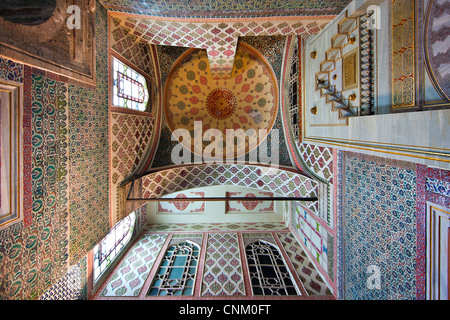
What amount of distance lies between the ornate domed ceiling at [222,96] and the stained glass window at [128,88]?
834mm

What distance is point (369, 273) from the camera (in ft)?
9.97

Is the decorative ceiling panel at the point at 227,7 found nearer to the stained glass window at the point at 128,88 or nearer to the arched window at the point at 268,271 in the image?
the stained glass window at the point at 128,88

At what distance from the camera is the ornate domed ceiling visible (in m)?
5.79

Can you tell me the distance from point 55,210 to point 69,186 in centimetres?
34

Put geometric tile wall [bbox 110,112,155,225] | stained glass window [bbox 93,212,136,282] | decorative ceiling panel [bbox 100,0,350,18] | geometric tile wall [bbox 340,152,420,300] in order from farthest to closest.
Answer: stained glass window [bbox 93,212,136,282]
geometric tile wall [bbox 110,112,155,225]
decorative ceiling panel [bbox 100,0,350,18]
geometric tile wall [bbox 340,152,420,300]

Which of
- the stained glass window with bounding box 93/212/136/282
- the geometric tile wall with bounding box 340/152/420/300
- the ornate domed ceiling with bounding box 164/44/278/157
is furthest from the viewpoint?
the ornate domed ceiling with bounding box 164/44/278/157

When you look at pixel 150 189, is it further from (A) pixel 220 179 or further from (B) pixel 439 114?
(B) pixel 439 114

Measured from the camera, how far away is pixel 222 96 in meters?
6.09

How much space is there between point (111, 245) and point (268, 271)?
4.08 m

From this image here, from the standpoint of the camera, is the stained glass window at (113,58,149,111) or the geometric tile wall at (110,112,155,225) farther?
the stained glass window at (113,58,149,111)

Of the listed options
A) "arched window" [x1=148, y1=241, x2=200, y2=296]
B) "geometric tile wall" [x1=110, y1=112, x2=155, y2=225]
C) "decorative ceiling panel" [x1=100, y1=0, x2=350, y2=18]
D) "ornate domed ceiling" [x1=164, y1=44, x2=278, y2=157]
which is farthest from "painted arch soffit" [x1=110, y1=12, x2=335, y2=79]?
Answer: "arched window" [x1=148, y1=241, x2=200, y2=296]

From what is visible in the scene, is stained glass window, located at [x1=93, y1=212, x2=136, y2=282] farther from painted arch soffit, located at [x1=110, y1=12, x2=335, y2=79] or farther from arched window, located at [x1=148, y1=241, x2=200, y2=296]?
painted arch soffit, located at [x1=110, y1=12, x2=335, y2=79]

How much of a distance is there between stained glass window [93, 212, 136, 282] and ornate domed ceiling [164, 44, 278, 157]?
293 centimetres

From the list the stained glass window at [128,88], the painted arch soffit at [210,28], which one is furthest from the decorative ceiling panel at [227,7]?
the stained glass window at [128,88]
